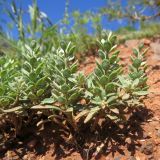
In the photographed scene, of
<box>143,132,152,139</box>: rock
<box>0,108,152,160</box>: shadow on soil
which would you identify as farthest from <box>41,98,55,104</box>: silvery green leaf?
<box>143,132,152,139</box>: rock

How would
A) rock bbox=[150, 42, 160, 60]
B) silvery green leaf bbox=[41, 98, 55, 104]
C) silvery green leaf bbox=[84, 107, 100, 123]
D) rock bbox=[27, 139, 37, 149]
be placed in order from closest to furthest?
silvery green leaf bbox=[84, 107, 100, 123]
silvery green leaf bbox=[41, 98, 55, 104]
rock bbox=[27, 139, 37, 149]
rock bbox=[150, 42, 160, 60]

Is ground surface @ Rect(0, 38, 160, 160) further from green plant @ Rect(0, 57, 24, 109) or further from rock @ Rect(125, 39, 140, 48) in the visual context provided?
rock @ Rect(125, 39, 140, 48)

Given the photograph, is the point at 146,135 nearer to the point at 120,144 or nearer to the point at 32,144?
the point at 120,144

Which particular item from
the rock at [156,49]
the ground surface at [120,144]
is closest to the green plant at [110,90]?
the ground surface at [120,144]

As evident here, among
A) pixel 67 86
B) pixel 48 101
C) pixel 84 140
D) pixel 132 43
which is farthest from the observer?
pixel 132 43

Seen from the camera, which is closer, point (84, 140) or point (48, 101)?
point (48, 101)

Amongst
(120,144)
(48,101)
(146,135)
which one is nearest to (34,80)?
(48,101)

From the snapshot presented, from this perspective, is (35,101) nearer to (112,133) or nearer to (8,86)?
(8,86)

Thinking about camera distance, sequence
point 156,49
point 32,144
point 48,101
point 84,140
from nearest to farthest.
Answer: point 48,101
point 84,140
point 32,144
point 156,49

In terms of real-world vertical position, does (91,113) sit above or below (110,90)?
below
